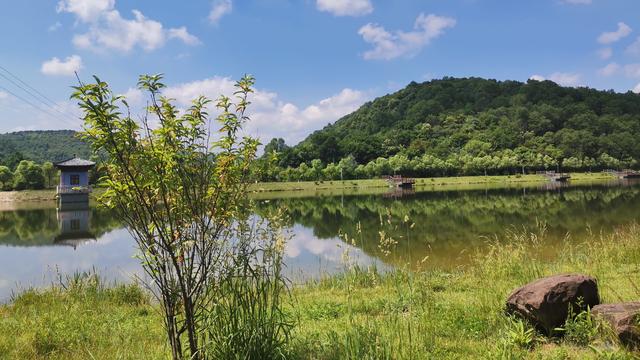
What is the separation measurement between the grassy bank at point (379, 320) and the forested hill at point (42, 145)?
122 metres

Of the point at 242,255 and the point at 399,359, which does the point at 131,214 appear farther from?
the point at 399,359

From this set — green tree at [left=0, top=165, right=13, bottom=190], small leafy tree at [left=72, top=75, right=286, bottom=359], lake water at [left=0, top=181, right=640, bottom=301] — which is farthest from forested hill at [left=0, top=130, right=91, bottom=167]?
small leafy tree at [left=72, top=75, right=286, bottom=359]

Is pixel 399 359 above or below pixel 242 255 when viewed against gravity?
below

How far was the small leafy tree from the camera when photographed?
11.8 ft

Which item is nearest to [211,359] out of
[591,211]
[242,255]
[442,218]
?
[242,255]

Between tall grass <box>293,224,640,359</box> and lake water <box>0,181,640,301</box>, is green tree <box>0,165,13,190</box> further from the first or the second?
tall grass <box>293,224,640,359</box>

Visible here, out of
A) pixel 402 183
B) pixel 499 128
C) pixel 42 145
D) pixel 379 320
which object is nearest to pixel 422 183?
pixel 402 183

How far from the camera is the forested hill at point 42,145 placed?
12319 centimetres

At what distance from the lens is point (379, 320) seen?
17.8 ft

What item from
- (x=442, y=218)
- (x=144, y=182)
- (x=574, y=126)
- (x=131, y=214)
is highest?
(x=574, y=126)

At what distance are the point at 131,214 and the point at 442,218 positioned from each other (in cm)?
2481

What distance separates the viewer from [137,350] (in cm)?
508

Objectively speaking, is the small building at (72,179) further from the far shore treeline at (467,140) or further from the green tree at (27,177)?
the far shore treeline at (467,140)

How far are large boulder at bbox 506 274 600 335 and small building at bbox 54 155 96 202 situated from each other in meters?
56.7
